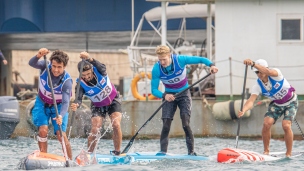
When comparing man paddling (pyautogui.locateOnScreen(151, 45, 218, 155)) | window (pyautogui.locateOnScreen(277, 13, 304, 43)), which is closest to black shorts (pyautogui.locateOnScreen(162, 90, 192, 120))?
man paddling (pyautogui.locateOnScreen(151, 45, 218, 155))

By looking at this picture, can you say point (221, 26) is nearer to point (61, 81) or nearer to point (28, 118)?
point (28, 118)

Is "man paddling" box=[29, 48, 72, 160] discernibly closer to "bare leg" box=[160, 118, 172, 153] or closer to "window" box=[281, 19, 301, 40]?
"bare leg" box=[160, 118, 172, 153]

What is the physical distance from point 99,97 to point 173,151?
443 cm

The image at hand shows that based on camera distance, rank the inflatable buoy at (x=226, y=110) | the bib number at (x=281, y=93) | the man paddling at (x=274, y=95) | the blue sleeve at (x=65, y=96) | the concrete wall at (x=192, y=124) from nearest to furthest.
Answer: the blue sleeve at (x=65, y=96) < the man paddling at (x=274, y=95) < the bib number at (x=281, y=93) < the inflatable buoy at (x=226, y=110) < the concrete wall at (x=192, y=124)

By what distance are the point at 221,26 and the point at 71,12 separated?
25.2ft

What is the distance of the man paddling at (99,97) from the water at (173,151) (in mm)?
814

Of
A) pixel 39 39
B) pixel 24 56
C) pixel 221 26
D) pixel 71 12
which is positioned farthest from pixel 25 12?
pixel 24 56

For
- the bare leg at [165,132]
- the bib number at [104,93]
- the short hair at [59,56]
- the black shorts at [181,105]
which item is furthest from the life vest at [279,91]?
the short hair at [59,56]

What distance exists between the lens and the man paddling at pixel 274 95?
1614 centimetres

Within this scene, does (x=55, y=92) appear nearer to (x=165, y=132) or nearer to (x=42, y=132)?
(x=42, y=132)

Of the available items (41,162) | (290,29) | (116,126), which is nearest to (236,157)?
(116,126)

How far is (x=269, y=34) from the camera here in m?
24.1

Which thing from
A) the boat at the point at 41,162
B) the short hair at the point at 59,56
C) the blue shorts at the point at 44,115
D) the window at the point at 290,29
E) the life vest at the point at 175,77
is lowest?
the boat at the point at 41,162

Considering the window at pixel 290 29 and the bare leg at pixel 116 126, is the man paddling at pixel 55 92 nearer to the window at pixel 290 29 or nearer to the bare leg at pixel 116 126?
the bare leg at pixel 116 126
